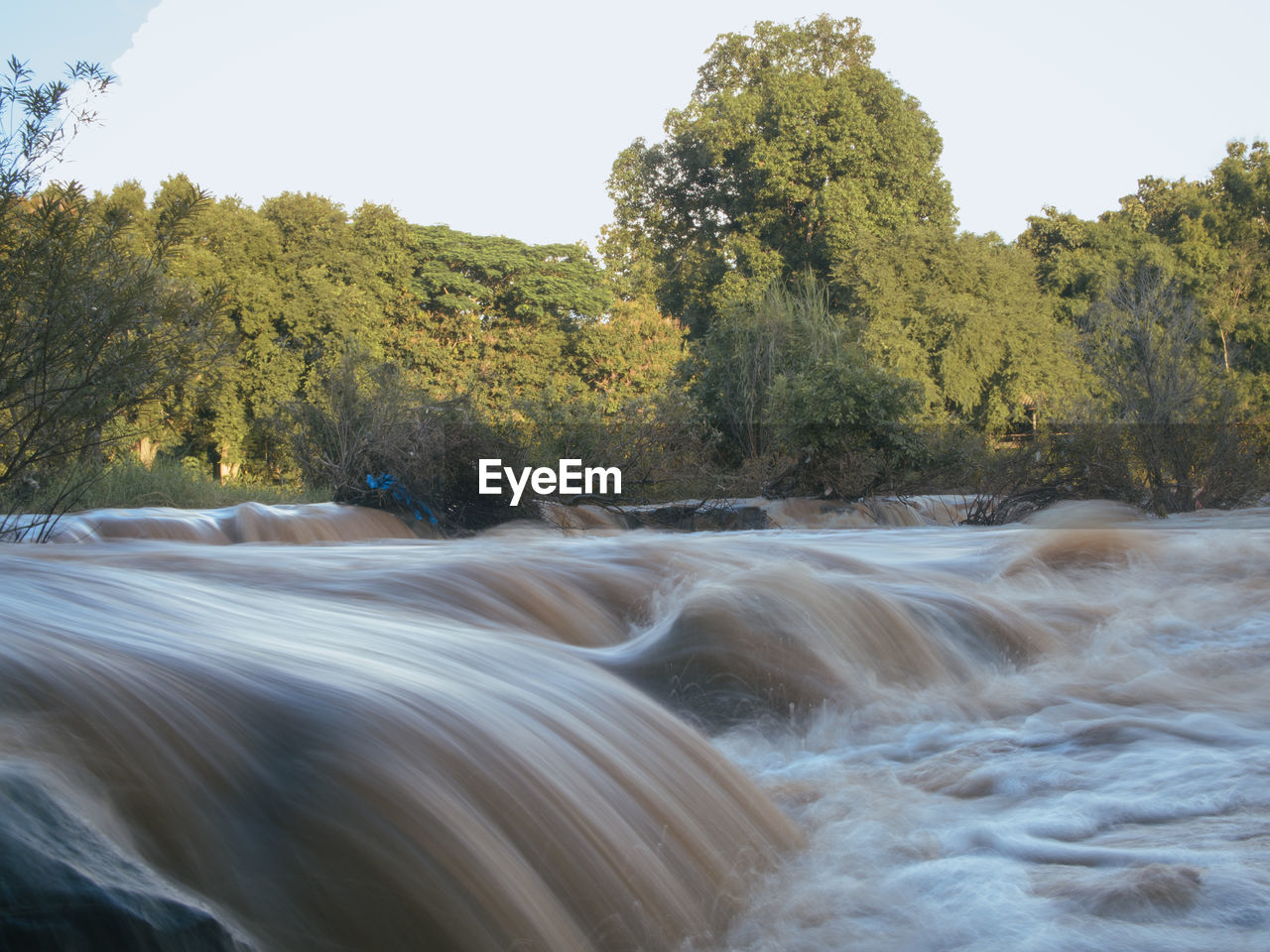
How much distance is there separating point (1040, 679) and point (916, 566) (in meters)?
2.69

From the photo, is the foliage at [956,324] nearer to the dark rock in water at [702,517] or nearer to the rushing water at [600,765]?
the dark rock in water at [702,517]

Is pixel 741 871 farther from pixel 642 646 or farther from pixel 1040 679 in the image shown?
pixel 1040 679

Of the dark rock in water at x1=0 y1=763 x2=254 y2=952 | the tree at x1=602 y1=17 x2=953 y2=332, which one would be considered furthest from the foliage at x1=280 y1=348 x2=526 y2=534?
the tree at x1=602 y1=17 x2=953 y2=332

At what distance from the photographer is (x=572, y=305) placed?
119 feet

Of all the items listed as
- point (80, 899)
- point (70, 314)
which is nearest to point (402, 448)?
point (70, 314)

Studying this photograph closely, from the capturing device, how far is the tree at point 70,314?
5.57m

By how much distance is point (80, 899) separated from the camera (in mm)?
1403

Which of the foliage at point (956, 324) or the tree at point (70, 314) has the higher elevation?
the foliage at point (956, 324)

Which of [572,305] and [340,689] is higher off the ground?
[572,305]

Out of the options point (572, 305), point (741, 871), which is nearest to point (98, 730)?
point (741, 871)

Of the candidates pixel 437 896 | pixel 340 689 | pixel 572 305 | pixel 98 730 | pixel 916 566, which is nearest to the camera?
pixel 437 896

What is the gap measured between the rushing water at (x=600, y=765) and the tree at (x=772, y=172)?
23.8 m

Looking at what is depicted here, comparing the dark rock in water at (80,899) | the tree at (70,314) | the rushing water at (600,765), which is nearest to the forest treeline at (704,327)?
the tree at (70,314)

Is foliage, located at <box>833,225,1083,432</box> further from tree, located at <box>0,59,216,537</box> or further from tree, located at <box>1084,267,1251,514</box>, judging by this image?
tree, located at <box>0,59,216,537</box>
